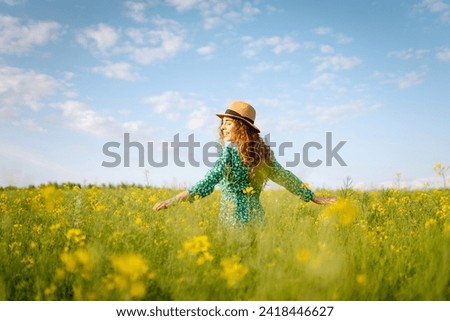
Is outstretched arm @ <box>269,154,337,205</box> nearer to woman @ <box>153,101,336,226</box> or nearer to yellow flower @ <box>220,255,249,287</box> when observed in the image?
woman @ <box>153,101,336,226</box>

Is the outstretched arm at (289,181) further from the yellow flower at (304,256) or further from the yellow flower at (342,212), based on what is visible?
the yellow flower at (304,256)

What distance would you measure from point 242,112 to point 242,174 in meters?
0.77

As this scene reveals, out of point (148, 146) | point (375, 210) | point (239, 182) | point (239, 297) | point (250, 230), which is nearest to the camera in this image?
point (239, 297)

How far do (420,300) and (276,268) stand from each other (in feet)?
3.31

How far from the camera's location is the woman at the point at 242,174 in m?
4.23

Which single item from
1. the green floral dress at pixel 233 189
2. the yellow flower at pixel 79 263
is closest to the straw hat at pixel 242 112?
the green floral dress at pixel 233 189

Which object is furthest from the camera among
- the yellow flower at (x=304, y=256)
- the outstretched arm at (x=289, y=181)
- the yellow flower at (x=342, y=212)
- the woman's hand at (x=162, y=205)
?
the outstretched arm at (x=289, y=181)

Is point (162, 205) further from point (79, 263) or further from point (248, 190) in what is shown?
point (79, 263)

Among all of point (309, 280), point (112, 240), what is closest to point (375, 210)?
point (309, 280)

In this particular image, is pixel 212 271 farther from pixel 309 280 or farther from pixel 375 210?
pixel 375 210

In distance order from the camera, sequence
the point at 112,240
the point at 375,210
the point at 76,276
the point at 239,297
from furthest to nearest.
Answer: the point at 375,210 → the point at 112,240 → the point at 76,276 → the point at 239,297

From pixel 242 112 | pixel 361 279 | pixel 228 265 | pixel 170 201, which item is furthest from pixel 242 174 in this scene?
pixel 361 279

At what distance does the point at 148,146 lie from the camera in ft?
25.0

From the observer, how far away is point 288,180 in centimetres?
452
